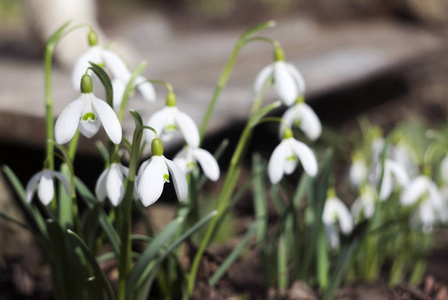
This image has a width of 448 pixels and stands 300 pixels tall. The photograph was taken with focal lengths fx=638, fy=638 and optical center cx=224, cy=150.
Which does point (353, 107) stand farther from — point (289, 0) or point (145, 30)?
point (289, 0)

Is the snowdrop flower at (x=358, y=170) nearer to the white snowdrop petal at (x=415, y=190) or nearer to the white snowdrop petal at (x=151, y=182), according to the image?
the white snowdrop petal at (x=415, y=190)

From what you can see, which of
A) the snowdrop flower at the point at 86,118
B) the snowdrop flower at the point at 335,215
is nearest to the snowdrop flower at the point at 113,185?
the snowdrop flower at the point at 86,118

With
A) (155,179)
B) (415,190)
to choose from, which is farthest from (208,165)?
(415,190)

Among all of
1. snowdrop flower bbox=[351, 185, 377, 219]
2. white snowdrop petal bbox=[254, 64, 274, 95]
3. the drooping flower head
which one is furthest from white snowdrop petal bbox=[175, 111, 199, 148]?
snowdrop flower bbox=[351, 185, 377, 219]

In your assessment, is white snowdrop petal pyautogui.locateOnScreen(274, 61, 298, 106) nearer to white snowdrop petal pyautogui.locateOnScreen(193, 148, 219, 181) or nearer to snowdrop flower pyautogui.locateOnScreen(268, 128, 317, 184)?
snowdrop flower pyautogui.locateOnScreen(268, 128, 317, 184)

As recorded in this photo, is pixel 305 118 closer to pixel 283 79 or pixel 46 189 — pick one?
pixel 283 79

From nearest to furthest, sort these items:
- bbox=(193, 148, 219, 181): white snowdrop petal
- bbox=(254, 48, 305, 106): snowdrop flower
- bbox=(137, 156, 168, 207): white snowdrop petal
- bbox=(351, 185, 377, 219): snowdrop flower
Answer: bbox=(137, 156, 168, 207): white snowdrop petal, bbox=(193, 148, 219, 181): white snowdrop petal, bbox=(254, 48, 305, 106): snowdrop flower, bbox=(351, 185, 377, 219): snowdrop flower
